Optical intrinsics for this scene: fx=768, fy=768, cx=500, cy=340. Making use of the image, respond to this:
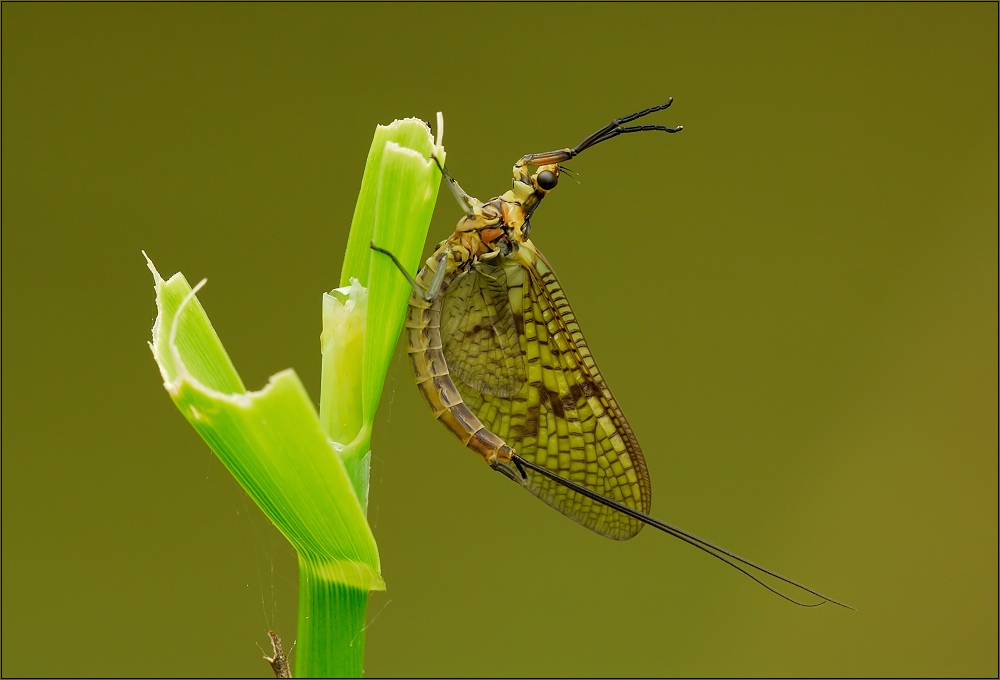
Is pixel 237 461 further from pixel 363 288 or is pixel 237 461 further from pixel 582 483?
pixel 582 483

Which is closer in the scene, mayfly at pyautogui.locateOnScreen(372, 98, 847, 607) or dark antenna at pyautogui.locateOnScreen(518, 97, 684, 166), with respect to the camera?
dark antenna at pyautogui.locateOnScreen(518, 97, 684, 166)

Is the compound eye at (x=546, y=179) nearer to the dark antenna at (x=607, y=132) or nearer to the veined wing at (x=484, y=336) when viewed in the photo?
the dark antenna at (x=607, y=132)

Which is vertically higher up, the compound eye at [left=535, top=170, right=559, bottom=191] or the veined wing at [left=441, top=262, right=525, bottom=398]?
the compound eye at [left=535, top=170, right=559, bottom=191]

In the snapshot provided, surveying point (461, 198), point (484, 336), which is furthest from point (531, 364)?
point (461, 198)

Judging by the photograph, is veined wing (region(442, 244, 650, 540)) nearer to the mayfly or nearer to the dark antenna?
the mayfly

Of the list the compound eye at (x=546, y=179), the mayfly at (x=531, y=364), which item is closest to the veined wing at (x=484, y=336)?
the mayfly at (x=531, y=364)

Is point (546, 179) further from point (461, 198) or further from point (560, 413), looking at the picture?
point (560, 413)

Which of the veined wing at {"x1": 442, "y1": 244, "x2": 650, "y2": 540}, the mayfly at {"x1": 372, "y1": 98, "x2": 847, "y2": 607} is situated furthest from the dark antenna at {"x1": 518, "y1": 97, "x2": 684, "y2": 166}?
the veined wing at {"x1": 442, "y1": 244, "x2": 650, "y2": 540}
